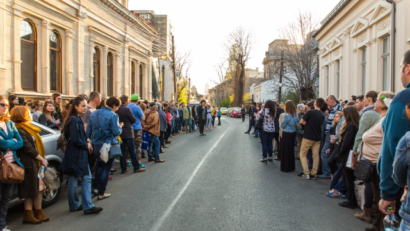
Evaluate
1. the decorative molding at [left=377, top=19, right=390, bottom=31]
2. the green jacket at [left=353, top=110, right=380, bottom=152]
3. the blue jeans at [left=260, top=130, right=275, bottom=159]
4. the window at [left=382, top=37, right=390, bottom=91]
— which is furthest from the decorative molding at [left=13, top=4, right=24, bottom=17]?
the window at [left=382, top=37, right=390, bottom=91]

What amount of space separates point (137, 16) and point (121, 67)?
16.3 ft

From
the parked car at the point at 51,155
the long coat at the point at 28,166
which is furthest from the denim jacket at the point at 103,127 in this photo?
the long coat at the point at 28,166

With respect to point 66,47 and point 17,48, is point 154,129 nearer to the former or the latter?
point 17,48

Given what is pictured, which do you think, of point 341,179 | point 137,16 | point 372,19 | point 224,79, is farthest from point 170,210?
point 224,79

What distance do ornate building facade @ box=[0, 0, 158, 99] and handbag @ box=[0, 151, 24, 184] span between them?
7.71 meters

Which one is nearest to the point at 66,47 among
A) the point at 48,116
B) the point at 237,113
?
the point at 48,116

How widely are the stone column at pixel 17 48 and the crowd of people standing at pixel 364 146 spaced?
9.15m

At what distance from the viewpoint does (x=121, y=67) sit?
2092cm

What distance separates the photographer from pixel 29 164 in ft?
13.8

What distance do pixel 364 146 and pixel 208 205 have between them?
269cm

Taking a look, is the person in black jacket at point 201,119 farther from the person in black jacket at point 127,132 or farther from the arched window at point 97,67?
the person in black jacket at point 127,132

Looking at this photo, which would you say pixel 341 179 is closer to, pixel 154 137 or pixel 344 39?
pixel 154 137

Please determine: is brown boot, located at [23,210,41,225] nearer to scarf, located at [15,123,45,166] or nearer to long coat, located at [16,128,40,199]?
long coat, located at [16,128,40,199]

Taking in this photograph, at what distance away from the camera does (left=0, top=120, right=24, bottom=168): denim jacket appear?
376 cm
